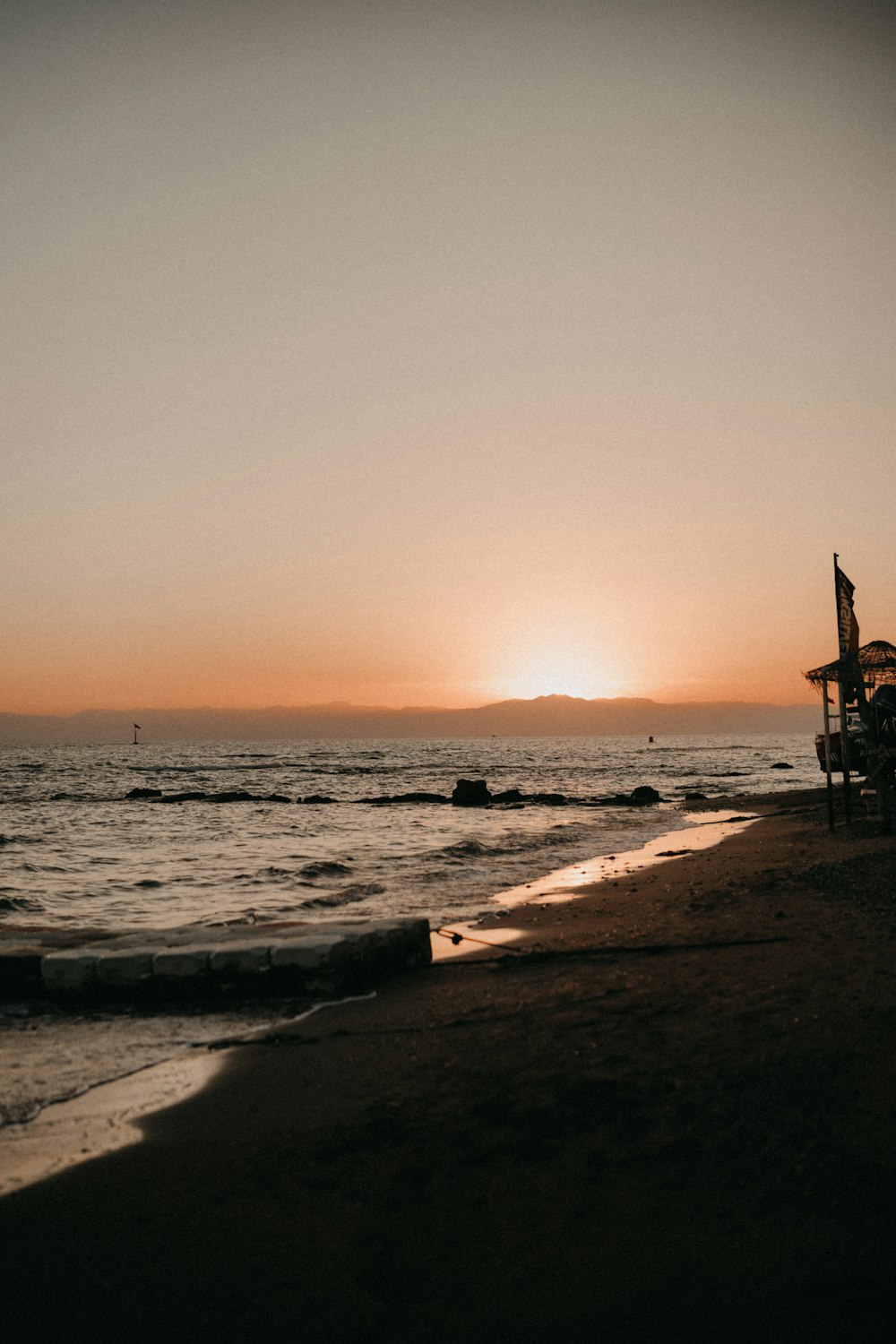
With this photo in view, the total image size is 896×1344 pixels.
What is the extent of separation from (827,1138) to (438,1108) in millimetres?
1943

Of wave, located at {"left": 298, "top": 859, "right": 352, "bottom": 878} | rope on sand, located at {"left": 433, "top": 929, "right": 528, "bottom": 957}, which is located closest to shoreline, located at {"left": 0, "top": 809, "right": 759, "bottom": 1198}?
rope on sand, located at {"left": 433, "top": 929, "right": 528, "bottom": 957}

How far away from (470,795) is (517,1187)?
3515cm

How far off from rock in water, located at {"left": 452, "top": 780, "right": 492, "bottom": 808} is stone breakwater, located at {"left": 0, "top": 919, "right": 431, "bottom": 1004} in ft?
100

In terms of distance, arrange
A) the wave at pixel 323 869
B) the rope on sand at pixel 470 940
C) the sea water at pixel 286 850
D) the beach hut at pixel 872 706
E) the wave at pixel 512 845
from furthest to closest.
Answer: the wave at pixel 512 845
the wave at pixel 323 869
the beach hut at pixel 872 706
the sea water at pixel 286 850
the rope on sand at pixel 470 940

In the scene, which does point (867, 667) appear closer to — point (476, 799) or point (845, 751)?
point (845, 751)

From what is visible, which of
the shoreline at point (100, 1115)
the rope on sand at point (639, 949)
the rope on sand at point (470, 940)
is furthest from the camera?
the rope on sand at point (470, 940)

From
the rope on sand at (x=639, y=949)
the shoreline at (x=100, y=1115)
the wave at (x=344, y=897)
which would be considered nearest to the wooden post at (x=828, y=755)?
the wave at (x=344, y=897)

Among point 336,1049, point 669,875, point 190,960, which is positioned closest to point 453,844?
point 669,875

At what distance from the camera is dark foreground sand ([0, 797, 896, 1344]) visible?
2943mm

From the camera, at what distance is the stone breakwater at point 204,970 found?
7.42m

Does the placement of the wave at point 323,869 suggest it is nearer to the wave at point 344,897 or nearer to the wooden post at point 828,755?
the wave at point 344,897

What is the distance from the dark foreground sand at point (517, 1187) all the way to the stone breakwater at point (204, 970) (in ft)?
3.48

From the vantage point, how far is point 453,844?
21125 millimetres

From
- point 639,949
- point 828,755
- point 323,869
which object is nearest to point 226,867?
point 323,869
